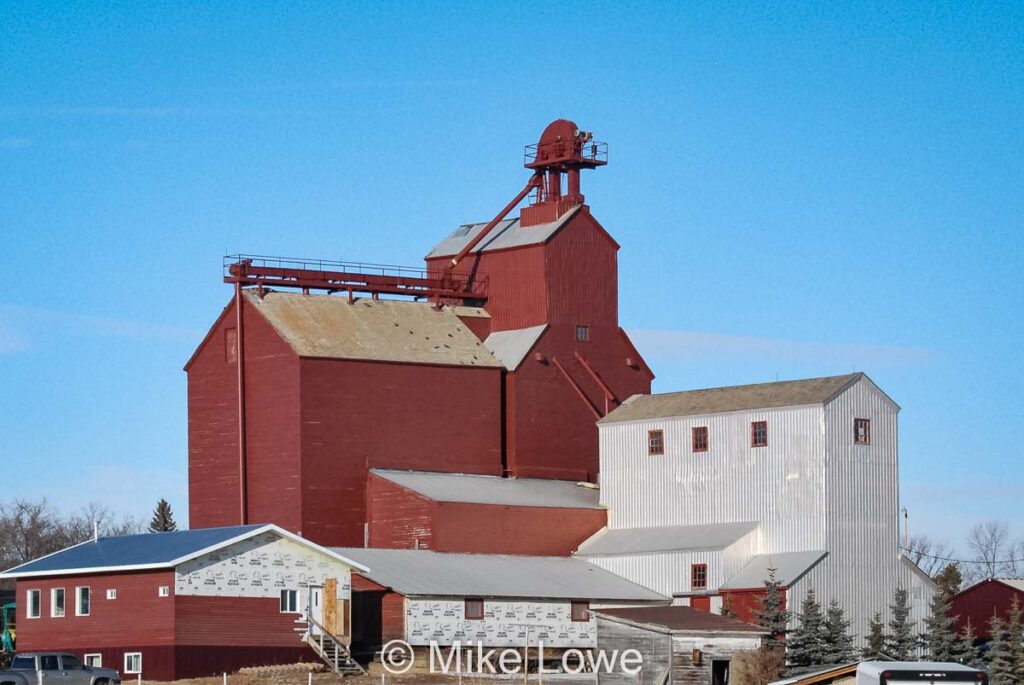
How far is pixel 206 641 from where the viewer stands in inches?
2662

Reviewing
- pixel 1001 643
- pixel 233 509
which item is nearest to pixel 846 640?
pixel 1001 643

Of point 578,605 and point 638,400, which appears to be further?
point 638,400

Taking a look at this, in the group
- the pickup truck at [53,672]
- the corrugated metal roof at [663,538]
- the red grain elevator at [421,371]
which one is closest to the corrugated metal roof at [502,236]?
the red grain elevator at [421,371]

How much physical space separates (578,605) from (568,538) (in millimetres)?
7564

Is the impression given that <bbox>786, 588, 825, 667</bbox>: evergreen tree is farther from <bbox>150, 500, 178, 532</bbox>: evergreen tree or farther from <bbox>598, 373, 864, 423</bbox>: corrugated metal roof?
<bbox>150, 500, 178, 532</bbox>: evergreen tree

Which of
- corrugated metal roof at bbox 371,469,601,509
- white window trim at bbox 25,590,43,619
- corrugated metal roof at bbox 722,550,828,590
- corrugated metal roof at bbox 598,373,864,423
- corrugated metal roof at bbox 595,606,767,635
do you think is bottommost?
corrugated metal roof at bbox 595,606,767,635

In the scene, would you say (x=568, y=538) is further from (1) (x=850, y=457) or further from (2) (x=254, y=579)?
(2) (x=254, y=579)

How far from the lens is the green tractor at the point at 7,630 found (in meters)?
75.7

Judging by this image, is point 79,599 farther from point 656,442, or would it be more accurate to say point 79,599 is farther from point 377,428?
point 656,442

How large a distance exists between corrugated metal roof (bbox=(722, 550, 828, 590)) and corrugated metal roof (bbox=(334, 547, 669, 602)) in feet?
12.6

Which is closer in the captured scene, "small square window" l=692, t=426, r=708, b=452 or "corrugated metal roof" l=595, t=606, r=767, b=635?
"corrugated metal roof" l=595, t=606, r=767, b=635

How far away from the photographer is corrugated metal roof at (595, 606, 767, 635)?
2842 inches

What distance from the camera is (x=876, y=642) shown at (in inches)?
2943

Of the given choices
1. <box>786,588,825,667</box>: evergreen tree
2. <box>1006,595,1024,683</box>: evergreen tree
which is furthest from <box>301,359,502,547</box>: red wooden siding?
<box>1006,595,1024,683</box>: evergreen tree
